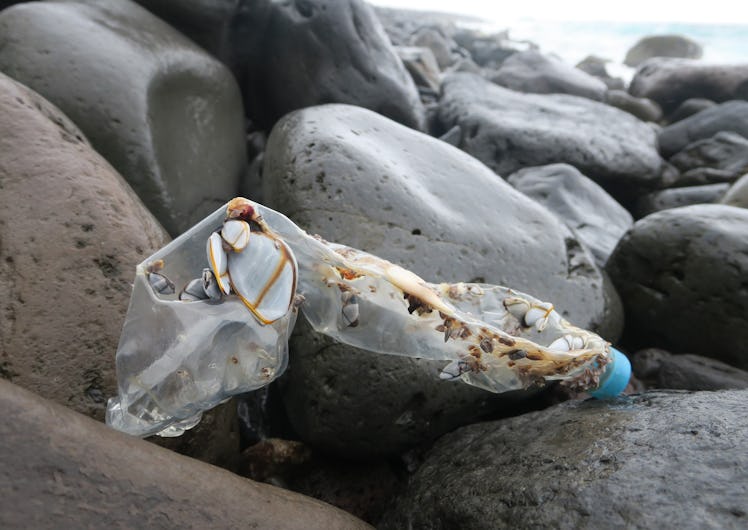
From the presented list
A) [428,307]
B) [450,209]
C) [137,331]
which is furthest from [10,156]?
[450,209]

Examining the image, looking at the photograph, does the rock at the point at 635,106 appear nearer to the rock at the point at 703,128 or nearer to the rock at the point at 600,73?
the rock at the point at 703,128

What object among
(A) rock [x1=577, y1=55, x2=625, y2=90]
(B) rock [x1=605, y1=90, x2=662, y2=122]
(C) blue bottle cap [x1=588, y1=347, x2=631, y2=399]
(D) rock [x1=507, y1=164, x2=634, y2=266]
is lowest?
(A) rock [x1=577, y1=55, x2=625, y2=90]

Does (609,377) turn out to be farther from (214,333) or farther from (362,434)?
(214,333)

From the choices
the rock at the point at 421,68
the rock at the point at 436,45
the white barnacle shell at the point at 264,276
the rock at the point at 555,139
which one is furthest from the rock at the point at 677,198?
the rock at the point at 436,45

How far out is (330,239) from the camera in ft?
8.82

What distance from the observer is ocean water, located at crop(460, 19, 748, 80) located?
92.9 feet

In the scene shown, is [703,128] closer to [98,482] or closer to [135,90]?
[135,90]

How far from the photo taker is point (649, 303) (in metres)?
3.32

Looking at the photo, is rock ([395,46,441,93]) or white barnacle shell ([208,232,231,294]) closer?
white barnacle shell ([208,232,231,294])

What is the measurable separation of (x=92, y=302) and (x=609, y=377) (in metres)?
1.74

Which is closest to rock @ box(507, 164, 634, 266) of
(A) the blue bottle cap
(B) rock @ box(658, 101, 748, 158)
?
(A) the blue bottle cap

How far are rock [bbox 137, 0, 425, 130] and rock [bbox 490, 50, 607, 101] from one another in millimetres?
4882

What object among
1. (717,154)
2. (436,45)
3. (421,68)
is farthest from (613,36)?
(717,154)

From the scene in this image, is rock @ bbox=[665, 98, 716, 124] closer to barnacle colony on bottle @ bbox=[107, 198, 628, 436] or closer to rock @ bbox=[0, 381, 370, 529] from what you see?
barnacle colony on bottle @ bbox=[107, 198, 628, 436]
